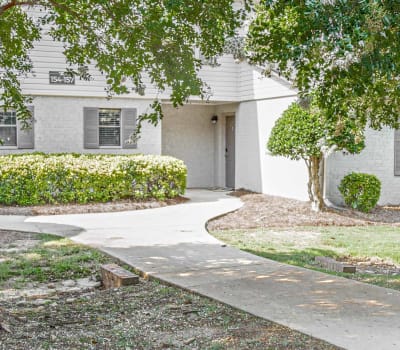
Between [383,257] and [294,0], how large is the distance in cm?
518

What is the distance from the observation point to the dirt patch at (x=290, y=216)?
11448 mm

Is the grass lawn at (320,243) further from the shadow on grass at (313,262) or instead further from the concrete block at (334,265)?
the concrete block at (334,265)

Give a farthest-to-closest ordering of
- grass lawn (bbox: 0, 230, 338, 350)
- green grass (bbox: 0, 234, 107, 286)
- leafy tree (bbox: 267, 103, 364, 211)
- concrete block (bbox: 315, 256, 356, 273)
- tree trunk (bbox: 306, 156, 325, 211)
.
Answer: tree trunk (bbox: 306, 156, 325, 211) < leafy tree (bbox: 267, 103, 364, 211) < concrete block (bbox: 315, 256, 356, 273) < green grass (bbox: 0, 234, 107, 286) < grass lawn (bbox: 0, 230, 338, 350)

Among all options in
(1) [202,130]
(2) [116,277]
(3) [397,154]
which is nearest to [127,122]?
(1) [202,130]

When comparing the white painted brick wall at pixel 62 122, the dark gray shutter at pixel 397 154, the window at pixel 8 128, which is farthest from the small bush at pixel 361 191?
the window at pixel 8 128

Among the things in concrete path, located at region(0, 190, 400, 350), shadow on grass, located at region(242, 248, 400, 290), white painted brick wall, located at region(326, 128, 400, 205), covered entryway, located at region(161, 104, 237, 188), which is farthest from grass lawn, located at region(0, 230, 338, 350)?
covered entryway, located at region(161, 104, 237, 188)

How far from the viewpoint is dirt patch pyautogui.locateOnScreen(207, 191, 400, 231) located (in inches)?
451

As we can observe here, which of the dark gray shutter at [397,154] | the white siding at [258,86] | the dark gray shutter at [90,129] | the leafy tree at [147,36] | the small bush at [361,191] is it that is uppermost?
the white siding at [258,86]

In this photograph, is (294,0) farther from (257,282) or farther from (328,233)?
(328,233)

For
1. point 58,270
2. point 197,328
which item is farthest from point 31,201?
point 197,328

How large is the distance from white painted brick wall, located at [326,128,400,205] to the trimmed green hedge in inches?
144

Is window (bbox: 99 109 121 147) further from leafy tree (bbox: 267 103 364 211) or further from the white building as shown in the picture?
leafy tree (bbox: 267 103 364 211)

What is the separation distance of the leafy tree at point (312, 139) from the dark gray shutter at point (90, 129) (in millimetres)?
5139

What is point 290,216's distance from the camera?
12.2m
